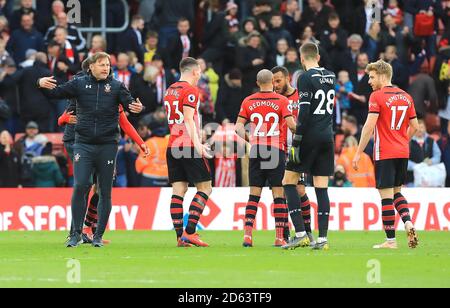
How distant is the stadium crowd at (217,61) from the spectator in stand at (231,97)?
0.8 inches

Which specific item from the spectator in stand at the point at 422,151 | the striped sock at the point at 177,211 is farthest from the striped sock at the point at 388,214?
the spectator in stand at the point at 422,151

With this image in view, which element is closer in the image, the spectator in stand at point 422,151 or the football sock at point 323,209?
the football sock at point 323,209

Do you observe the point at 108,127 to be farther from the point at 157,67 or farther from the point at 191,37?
the point at 191,37

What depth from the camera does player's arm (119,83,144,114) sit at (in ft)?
53.9

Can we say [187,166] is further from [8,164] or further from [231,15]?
[231,15]

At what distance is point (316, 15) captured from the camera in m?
27.8

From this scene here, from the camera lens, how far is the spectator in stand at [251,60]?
2625 cm

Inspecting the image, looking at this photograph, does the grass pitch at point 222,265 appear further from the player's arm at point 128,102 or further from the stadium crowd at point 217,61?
the stadium crowd at point 217,61

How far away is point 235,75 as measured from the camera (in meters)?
25.9

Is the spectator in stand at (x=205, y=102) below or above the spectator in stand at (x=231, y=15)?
below

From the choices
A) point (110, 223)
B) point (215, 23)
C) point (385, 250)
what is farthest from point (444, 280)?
point (215, 23)

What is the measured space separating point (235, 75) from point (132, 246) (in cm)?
921

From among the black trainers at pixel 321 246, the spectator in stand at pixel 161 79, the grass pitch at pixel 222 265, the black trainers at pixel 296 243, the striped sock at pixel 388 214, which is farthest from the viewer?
the spectator in stand at pixel 161 79

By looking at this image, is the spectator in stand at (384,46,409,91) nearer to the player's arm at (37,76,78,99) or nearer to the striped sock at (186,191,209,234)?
the striped sock at (186,191,209,234)
